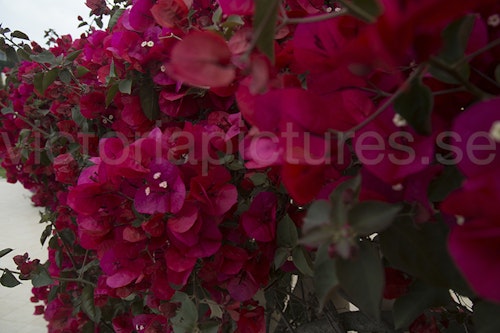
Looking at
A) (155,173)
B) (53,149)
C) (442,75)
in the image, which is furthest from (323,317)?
(53,149)

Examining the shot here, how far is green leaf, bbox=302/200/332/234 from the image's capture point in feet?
0.63

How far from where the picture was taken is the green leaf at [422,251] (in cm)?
22

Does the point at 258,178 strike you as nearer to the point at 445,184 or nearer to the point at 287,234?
the point at 287,234

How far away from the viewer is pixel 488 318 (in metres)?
0.22

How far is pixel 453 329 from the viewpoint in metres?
0.42

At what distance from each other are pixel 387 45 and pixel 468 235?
78 millimetres

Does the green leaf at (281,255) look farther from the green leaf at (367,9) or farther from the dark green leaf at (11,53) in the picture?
the dark green leaf at (11,53)

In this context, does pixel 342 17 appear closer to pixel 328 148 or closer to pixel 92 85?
pixel 328 148

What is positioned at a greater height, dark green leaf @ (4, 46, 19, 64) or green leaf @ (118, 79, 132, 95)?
green leaf @ (118, 79, 132, 95)

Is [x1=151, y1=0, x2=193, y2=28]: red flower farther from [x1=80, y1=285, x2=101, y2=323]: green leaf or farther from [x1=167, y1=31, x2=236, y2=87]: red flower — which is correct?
[x1=80, y1=285, x2=101, y2=323]: green leaf

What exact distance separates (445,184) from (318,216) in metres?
0.08

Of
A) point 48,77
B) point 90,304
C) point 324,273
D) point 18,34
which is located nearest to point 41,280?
point 90,304

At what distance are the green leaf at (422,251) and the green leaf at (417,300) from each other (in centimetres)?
5

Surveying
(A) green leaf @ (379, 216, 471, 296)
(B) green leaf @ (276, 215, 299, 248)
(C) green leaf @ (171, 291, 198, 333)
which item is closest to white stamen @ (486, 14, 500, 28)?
(A) green leaf @ (379, 216, 471, 296)
